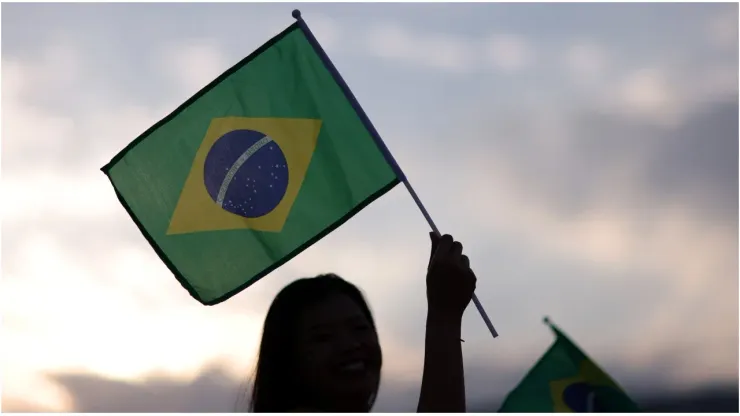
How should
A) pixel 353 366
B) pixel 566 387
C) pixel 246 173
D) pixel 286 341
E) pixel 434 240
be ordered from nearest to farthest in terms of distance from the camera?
pixel 353 366, pixel 286 341, pixel 434 240, pixel 246 173, pixel 566 387

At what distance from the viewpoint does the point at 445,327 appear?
4.41 metres

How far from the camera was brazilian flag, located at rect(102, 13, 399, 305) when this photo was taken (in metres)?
6.97

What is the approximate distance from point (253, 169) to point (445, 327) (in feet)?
10.2

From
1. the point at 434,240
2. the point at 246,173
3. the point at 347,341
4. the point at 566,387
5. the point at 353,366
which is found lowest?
the point at 353,366

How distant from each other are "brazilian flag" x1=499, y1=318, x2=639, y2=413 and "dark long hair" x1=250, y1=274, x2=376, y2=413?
8.66 metres

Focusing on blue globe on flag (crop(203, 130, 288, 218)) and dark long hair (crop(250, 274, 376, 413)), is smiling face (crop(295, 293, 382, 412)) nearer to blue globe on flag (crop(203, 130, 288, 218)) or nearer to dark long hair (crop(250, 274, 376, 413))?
dark long hair (crop(250, 274, 376, 413))

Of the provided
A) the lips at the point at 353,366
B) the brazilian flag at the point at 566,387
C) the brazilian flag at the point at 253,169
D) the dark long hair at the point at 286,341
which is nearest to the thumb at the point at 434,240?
the dark long hair at the point at 286,341

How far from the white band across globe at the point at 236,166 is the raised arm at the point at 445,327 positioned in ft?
8.57

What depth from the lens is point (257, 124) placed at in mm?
7262

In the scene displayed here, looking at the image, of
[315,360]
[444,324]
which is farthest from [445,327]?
[315,360]

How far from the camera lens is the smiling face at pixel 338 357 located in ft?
14.3

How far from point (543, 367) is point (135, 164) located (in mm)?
7648

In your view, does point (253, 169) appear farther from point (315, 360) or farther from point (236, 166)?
point (315, 360)

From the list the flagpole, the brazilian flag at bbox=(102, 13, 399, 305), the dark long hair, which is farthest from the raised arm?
the brazilian flag at bbox=(102, 13, 399, 305)
